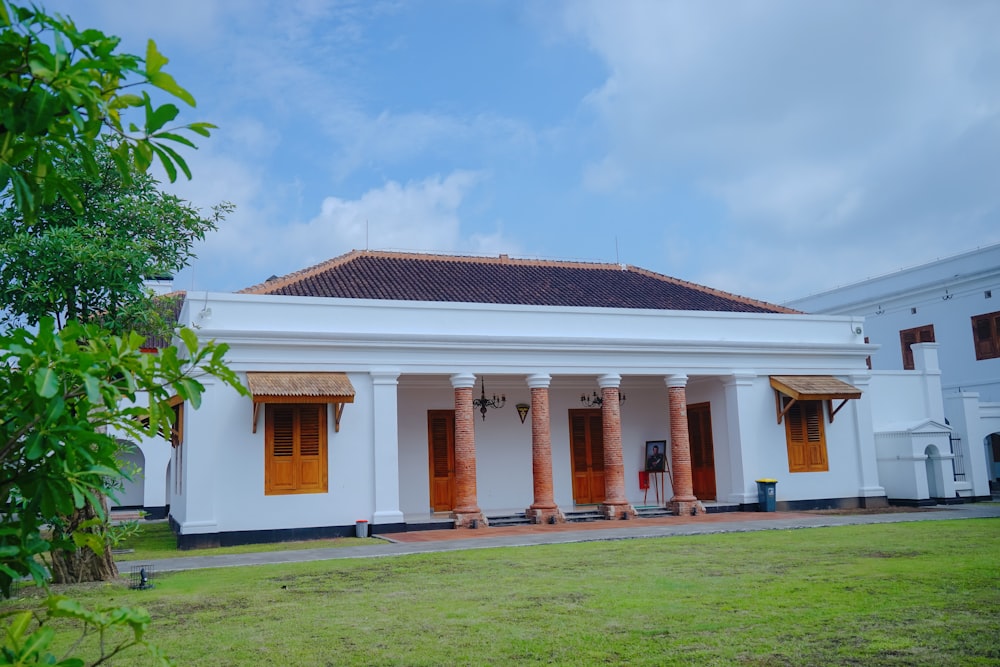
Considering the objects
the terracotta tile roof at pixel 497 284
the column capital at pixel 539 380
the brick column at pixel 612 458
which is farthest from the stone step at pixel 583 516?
the terracotta tile roof at pixel 497 284

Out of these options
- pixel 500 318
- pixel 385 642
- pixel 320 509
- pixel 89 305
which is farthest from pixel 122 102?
pixel 500 318

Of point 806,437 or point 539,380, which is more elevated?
point 539,380

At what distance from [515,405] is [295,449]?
611cm

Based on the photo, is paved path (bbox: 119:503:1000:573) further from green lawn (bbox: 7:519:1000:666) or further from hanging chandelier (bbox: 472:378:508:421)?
hanging chandelier (bbox: 472:378:508:421)

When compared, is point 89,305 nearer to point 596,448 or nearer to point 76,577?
point 76,577

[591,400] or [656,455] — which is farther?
[591,400]

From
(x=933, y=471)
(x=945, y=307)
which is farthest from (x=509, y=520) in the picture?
(x=945, y=307)

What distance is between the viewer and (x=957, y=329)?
87.7ft

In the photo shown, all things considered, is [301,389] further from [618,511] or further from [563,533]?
[618,511]

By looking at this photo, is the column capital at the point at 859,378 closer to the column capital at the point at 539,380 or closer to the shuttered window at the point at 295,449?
the column capital at the point at 539,380

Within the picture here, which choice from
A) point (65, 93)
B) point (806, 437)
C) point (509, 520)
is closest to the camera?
point (65, 93)

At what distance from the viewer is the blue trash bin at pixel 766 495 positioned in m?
19.0

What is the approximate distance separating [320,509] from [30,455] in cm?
1441

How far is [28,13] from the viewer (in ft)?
6.47
